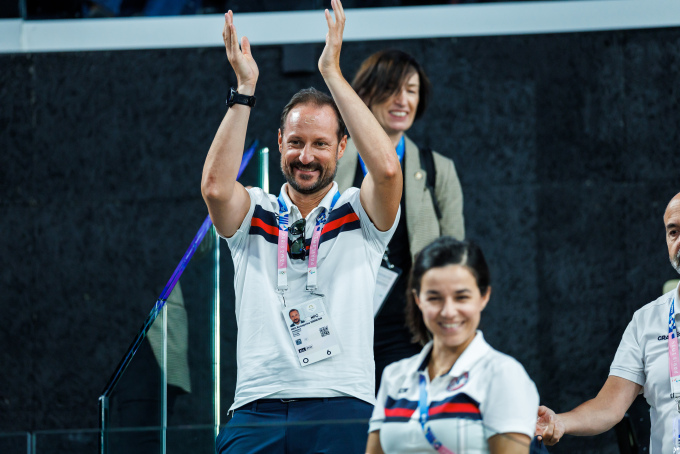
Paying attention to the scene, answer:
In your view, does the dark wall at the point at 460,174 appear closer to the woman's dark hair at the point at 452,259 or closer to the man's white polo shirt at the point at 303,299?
the man's white polo shirt at the point at 303,299

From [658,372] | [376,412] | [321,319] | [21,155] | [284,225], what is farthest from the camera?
[21,155]

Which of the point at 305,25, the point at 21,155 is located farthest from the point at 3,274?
the point at 305,25

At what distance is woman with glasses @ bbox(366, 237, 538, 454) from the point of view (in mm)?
1547

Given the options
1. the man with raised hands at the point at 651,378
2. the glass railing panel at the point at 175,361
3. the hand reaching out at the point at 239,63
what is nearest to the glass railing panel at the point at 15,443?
the glass railing panel at the point at 175,361

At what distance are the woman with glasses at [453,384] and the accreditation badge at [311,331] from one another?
13.4 inches

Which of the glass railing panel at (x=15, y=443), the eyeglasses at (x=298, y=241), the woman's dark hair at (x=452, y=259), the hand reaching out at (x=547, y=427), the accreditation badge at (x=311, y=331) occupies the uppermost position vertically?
the eyeglasses at (x=298, y=241)

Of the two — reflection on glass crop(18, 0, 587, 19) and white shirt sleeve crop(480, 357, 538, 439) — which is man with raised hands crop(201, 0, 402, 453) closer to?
white shirt sleeve crop(480, 357, 538, 439)

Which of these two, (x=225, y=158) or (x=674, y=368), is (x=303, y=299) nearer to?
(x=225, y=158)

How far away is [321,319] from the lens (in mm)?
2127

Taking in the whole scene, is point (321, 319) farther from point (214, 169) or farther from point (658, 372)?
point (658, 372)

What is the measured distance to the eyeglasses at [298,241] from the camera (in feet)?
7.28

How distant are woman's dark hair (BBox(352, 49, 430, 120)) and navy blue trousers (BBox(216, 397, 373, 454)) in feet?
4.40

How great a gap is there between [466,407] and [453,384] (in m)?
0.05

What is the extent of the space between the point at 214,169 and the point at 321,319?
1.48 ft
